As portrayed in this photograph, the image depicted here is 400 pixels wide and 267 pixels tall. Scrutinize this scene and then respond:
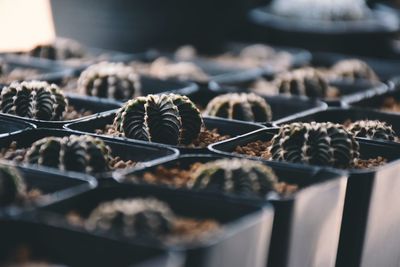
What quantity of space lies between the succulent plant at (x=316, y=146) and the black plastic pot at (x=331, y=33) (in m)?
2.61

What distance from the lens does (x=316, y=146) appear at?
195 centimetres

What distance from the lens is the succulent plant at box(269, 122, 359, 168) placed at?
1.94 m

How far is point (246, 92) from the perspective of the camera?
287 centimetres

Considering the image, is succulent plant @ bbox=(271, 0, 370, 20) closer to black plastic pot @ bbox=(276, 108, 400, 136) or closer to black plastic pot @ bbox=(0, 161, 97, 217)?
black plastic pot @ bbox=(276, 108, 400, 136)

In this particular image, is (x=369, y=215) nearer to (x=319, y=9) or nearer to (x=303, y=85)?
(x=303, y=85)

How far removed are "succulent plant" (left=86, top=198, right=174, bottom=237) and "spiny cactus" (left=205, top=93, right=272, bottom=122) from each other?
1.13m

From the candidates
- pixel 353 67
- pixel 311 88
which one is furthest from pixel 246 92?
pixel 353 67

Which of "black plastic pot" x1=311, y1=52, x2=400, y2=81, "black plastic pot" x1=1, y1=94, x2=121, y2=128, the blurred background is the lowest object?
"black plastic pot" x1=1, y1=94, x2=121, y2=128

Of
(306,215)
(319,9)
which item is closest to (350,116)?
(306,215)

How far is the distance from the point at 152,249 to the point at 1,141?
0.86 m

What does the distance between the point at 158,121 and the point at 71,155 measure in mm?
340

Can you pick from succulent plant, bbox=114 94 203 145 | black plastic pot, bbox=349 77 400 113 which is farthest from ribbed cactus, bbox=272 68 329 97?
succulent plant, bbox=114 94 203 145

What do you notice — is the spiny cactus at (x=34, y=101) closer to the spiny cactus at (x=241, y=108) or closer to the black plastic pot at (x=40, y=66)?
the spiny cactus at (x=241, y=108)

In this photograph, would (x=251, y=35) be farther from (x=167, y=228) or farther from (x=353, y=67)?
(x=167, y=228)
